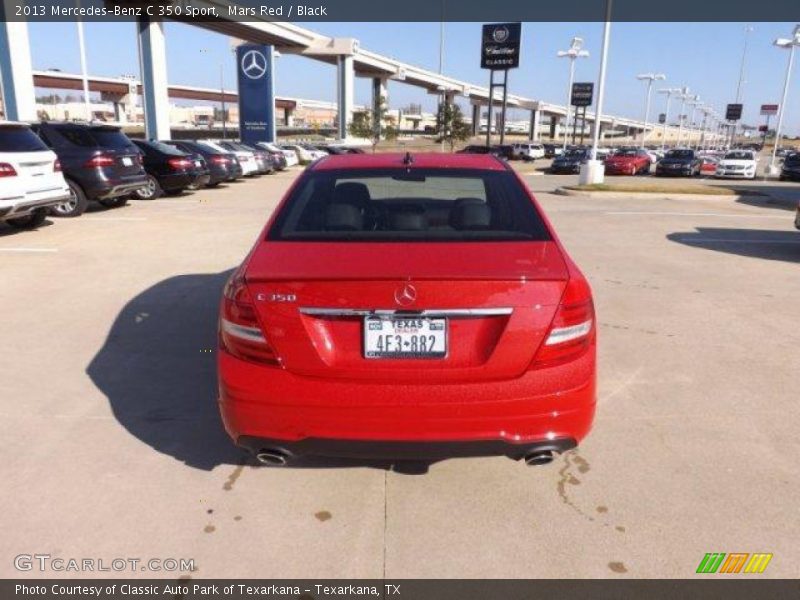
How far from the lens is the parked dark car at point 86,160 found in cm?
1167

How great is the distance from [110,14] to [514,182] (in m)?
38.1

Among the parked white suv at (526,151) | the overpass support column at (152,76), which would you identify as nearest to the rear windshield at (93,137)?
the overpass support column at (152,76)

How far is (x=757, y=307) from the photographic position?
6469mm

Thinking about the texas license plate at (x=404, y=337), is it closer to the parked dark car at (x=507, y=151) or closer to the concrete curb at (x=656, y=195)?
the concrete curb at (x=656, y=195)

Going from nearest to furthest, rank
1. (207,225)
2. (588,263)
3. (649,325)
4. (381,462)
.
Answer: (381,462), (649,325), (588,263), (207,225)

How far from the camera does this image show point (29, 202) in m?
9.25

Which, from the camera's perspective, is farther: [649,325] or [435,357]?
[649,325]

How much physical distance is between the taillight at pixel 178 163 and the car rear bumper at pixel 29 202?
6.19m

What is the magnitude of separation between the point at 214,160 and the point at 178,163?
162 inches

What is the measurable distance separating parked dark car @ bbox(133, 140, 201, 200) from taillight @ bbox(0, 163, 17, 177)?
277 inches

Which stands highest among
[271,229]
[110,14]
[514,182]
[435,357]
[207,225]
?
[110,14]

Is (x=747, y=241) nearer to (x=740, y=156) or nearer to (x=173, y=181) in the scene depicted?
(x=173, y=181)
